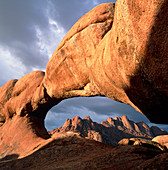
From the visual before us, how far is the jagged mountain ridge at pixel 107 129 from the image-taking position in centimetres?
4106

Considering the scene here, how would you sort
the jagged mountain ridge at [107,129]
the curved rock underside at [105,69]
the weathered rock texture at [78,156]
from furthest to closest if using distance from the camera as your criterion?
the jagged mountain ridge at [107,129] → the weathered rock texture at [78,156] → the curved rock underside at [105,69]

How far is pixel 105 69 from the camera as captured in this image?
5738mm

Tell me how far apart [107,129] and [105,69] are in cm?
4556

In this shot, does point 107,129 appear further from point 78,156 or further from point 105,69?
point 105,69

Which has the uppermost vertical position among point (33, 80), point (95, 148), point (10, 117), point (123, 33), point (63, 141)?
point (33, 80)

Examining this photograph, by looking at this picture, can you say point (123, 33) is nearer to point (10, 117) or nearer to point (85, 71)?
point (85, 71)

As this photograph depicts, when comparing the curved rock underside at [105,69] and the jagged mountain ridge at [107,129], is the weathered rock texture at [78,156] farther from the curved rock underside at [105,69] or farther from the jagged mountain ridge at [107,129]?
the jagged mountain ridge at [107,129]

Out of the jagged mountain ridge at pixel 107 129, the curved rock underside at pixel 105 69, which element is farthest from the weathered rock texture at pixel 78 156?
the jagged mountain ridge at pixel 107 129

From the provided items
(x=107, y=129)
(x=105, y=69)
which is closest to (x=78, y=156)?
(x=105, y=69)

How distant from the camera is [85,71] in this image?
7965 mm

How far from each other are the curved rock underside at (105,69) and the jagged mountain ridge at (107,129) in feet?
94.6

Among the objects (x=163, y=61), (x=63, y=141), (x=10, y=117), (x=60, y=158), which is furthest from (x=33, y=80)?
(x=163, y=61)

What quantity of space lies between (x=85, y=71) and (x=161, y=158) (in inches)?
228

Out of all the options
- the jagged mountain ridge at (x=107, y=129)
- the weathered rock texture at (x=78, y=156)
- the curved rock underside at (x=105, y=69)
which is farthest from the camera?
the jagged mountain ridge at (x=107, y=129)
